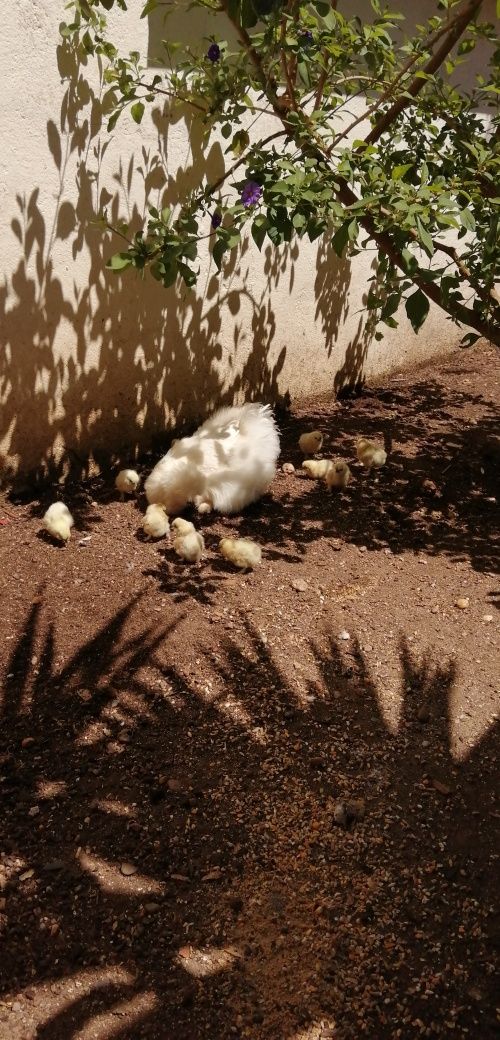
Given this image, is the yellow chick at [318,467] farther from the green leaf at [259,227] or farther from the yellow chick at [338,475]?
the green leaf at [259,227]

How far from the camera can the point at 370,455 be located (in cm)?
494

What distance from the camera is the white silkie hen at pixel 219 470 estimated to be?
4.30 m

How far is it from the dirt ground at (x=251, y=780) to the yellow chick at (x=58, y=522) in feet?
0.27

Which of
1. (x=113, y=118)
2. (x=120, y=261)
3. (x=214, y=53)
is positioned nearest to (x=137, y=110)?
(x=113, y=118)

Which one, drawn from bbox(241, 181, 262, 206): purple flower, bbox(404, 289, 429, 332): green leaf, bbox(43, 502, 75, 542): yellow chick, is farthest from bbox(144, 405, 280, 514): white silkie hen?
bbox(404, 289, 429, 332): green leaf

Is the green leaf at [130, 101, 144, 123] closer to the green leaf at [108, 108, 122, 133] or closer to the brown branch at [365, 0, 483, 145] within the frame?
the green leaf at [108, 108, 122, 133]

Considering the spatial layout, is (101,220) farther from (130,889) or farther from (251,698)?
(130,889)

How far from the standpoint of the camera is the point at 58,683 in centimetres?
321

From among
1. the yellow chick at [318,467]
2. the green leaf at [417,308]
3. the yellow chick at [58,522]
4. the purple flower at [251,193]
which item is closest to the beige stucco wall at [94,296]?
the yellow chick at [58,522]

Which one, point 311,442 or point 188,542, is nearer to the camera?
point 188,542

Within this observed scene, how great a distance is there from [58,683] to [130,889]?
939 millimetres

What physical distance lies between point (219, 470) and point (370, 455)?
41.8 inches

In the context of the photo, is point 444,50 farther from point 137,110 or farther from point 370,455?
point 370,455

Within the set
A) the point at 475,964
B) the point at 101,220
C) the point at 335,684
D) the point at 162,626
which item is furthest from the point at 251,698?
the point at 101,220
